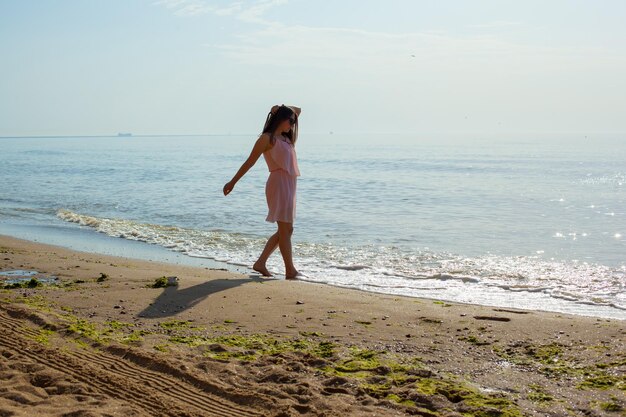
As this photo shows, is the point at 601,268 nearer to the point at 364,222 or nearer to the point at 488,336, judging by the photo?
the point at 488,336

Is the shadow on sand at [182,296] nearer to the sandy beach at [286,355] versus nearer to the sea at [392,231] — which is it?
the sandy beach at [286,355]

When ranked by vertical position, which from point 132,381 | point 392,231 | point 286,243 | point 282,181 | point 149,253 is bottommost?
point 149,253

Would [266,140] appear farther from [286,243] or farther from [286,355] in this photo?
[286,355]

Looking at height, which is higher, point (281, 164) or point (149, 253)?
point (281, 164)

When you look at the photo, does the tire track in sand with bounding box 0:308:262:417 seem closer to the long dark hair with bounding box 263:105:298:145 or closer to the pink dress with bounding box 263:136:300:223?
Answer: the pink dress with bounding box 263:136:300:223

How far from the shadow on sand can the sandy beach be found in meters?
0.02

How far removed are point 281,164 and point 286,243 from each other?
0.90m

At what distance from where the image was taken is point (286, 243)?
7844 millimetres

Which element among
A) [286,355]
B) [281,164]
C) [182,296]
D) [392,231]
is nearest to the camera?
[286,355]

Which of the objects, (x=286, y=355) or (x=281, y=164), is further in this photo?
(x=281, y=164)

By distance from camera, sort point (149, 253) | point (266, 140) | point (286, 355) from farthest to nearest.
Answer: point (149, 253)
point (266, 140)
point (286, 355)

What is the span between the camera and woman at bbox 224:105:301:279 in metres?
7.58

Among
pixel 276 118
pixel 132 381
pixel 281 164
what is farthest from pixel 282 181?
pixel 132 381

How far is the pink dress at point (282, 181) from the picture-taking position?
301 inches
